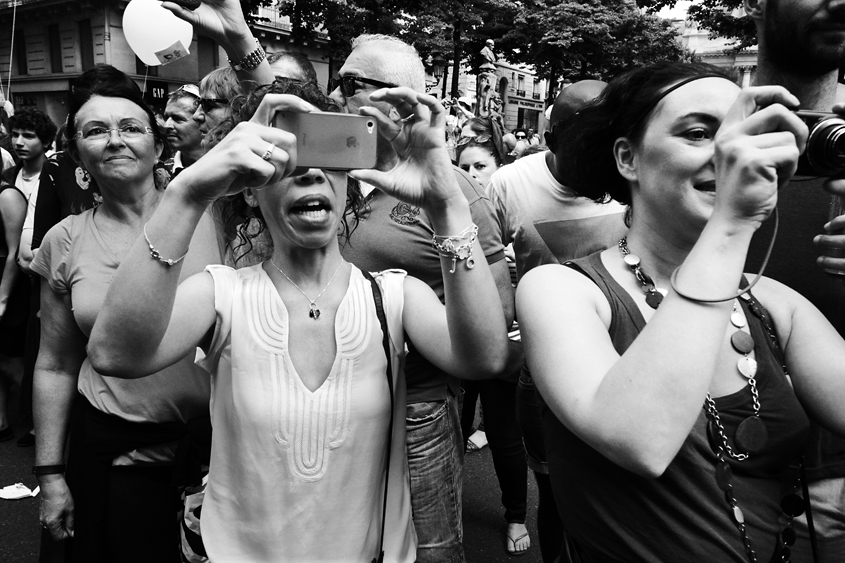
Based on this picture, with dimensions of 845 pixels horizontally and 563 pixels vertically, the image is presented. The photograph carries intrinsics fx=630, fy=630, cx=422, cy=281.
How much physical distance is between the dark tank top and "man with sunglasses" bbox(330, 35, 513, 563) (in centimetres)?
70

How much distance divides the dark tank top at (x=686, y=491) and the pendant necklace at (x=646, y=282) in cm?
5

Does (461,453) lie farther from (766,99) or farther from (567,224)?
(766,99)

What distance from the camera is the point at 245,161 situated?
121cm

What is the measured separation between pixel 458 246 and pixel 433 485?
897 mm

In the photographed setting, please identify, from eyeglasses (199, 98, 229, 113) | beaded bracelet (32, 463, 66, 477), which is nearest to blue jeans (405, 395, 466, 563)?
beaded bracelet (32, 463, 66, 477)

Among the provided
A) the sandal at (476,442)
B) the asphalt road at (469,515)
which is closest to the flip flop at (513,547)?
the asphalt road at (469,515)

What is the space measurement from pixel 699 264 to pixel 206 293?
1081 mm

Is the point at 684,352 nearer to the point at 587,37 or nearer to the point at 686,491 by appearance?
the point at 686,491

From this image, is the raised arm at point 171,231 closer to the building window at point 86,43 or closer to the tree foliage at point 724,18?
the tree foliage at point 724,18

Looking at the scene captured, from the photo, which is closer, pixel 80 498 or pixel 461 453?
pixel 80 498

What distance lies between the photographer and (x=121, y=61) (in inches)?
915

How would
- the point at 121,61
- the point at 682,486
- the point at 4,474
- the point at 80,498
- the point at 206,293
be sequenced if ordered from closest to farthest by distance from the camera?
1. the point at 682,486
2. the point at 206,293
3. the point at 80,498
4. the point at 4,474
5. the point at 121,61

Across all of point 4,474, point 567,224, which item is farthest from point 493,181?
point 4,474

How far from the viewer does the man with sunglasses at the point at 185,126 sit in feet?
12.0
